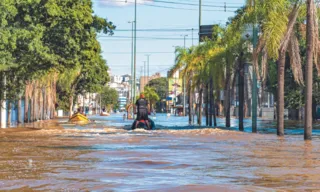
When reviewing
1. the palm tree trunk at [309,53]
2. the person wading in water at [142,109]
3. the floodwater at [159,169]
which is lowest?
the floodwater at [159,169]

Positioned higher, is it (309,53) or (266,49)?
(266,49)

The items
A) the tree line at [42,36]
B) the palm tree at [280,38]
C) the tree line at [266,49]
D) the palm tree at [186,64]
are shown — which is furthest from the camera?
the palm tree at [186,64]

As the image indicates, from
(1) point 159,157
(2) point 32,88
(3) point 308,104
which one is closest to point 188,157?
(1) point 159,157

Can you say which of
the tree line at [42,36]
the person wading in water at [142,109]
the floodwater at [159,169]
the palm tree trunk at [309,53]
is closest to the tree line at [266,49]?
the palm tree trunk at [309,53]

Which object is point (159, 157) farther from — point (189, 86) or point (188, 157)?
point (189, 86)

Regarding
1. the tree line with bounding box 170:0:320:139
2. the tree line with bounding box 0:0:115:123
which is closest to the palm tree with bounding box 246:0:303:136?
the tree line with bounding box 170:0:320:139

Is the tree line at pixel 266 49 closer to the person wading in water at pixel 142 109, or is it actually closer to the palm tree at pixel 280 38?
the palm tree at pixel 280 38

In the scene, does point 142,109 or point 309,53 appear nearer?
point 309,53

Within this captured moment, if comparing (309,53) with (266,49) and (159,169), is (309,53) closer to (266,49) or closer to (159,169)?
(266,49)

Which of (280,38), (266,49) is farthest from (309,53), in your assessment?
(266,49)

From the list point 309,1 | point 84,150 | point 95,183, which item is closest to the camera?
point 95,183

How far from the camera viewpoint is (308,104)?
2441 centimetres

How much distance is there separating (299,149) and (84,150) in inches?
251

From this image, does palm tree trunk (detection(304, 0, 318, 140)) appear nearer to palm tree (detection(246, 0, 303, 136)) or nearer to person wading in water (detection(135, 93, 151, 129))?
palm tree (detection(246, 0, 303, 136))
